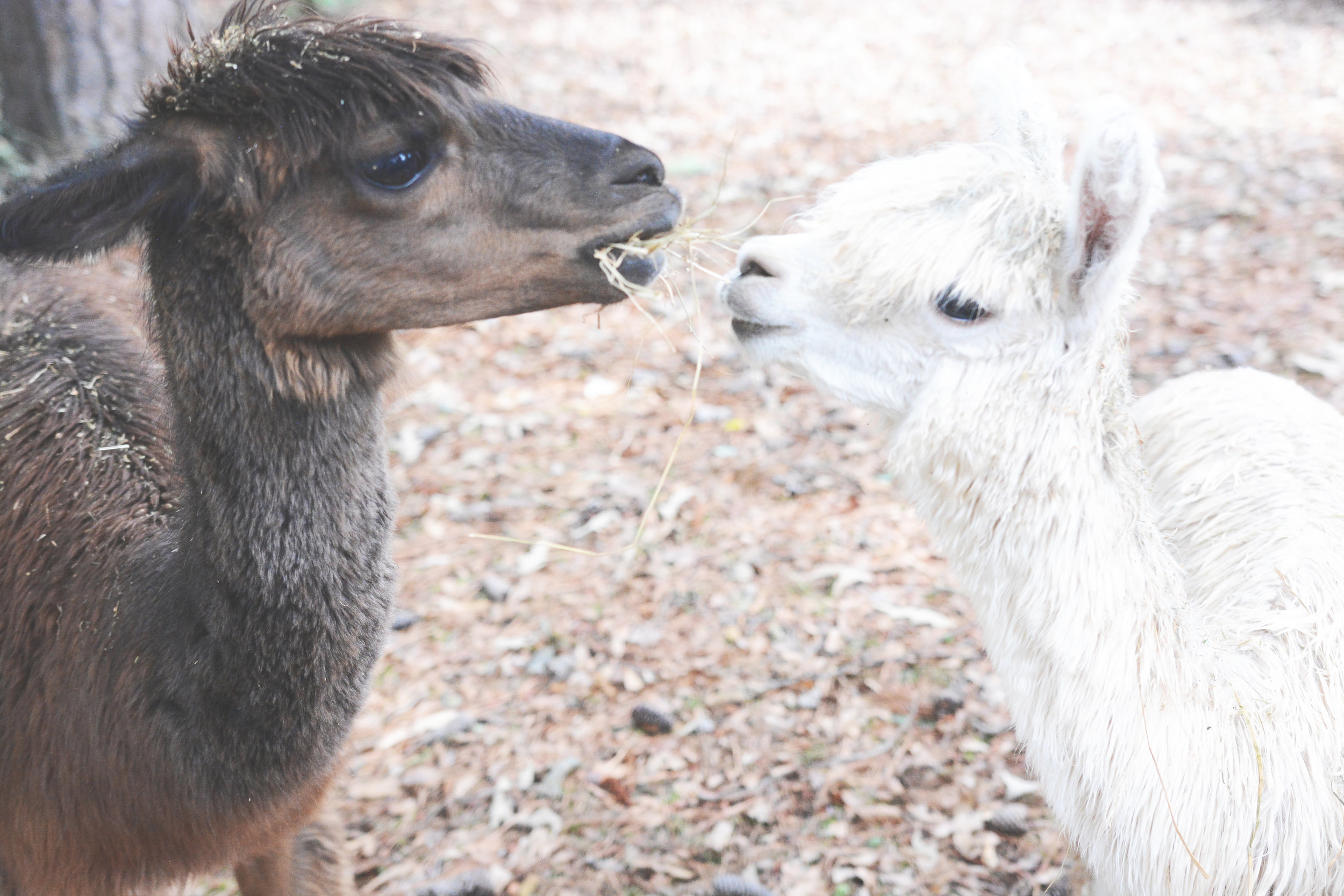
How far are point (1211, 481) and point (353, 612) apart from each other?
244 centimetres

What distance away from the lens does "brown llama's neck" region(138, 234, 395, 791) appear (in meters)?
2.25

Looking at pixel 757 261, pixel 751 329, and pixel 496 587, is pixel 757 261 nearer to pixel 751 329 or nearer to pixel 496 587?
pixel 751 329

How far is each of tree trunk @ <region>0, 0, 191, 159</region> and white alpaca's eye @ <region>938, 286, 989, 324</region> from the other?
16.4ft

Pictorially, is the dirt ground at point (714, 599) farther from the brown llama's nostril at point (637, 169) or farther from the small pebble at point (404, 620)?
the brown llama's nostril at point (637, 169)

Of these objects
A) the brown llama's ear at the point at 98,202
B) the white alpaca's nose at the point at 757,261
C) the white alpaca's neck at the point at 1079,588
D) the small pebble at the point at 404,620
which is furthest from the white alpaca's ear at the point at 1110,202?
the small pebble at the point at 404,620

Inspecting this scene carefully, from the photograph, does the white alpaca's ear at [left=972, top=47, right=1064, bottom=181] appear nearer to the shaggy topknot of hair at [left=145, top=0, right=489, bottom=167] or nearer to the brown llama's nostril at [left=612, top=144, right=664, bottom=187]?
the brown llama's nostril at [left=612, top=144, right=664, bottom=187]

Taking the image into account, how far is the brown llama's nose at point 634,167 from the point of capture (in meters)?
2.41

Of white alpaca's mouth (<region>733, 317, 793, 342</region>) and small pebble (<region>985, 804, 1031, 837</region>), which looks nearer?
white alpaca's mouth (<region>733, 317, 793, 342</region>)

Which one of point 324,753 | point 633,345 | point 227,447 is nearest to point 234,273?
point 227,447

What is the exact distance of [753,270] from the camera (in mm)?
2328

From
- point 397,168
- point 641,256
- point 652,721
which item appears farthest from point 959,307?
point 652,721

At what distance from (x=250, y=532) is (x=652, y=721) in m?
1.92

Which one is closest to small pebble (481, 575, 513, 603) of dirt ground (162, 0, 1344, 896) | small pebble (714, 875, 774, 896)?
dirt ground (162, 0, 1344, 896)

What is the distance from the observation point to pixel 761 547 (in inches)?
181
